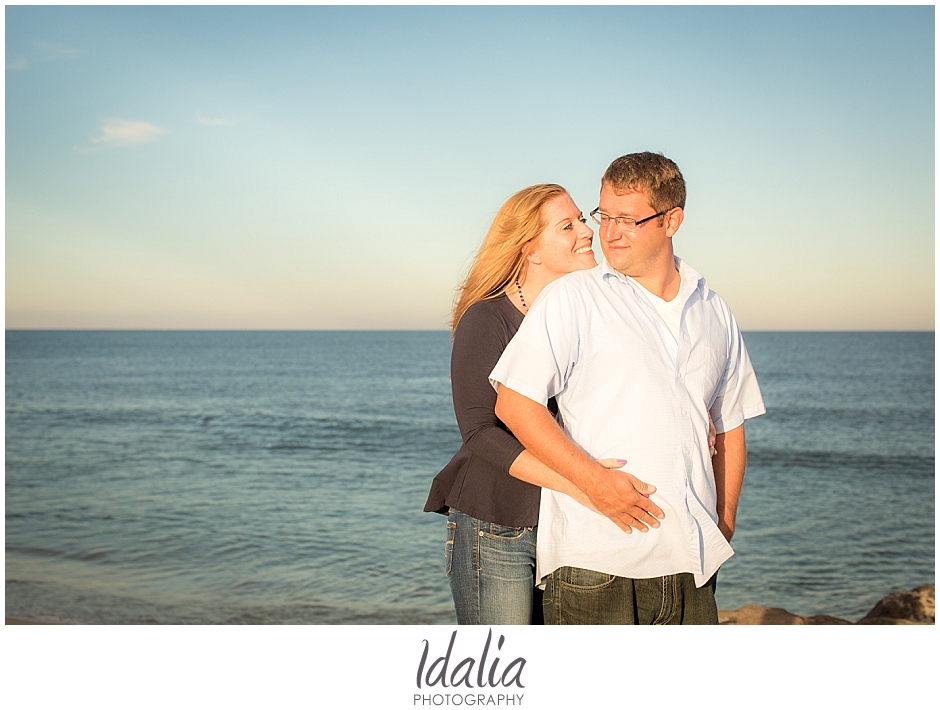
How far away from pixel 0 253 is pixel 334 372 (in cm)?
3798

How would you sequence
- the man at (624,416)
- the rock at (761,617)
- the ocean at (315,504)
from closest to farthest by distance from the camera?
the man at (624,416) < the rock at (761,617) < the ocean at (315,504)

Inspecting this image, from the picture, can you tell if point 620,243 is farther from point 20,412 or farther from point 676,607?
point 20,412

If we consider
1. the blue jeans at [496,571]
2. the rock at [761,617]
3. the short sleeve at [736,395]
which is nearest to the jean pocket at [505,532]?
the blue jeans at [496,571]

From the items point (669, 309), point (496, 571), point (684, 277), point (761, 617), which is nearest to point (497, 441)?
point (496, 571)

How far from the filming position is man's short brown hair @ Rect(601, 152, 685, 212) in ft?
6.41

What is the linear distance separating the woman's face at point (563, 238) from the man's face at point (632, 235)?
0.28m

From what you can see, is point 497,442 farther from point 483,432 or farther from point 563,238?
point 563,238

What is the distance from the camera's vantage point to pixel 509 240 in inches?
91.9

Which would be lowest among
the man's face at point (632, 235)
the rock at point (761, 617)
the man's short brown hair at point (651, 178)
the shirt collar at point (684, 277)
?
the rock at point (761, 617)

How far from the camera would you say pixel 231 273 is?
3225cm

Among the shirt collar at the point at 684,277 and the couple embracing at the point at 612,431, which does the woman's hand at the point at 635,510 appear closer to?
the couple embracing at the point at 612,431

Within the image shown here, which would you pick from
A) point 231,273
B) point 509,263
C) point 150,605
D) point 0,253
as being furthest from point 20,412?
point 509,263

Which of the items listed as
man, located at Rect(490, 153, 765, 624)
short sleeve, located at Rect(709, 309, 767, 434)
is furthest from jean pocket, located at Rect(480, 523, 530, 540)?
short sleeve, located at Rect(709, 309, 767, 434)

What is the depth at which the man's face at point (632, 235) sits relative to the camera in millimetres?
1960
